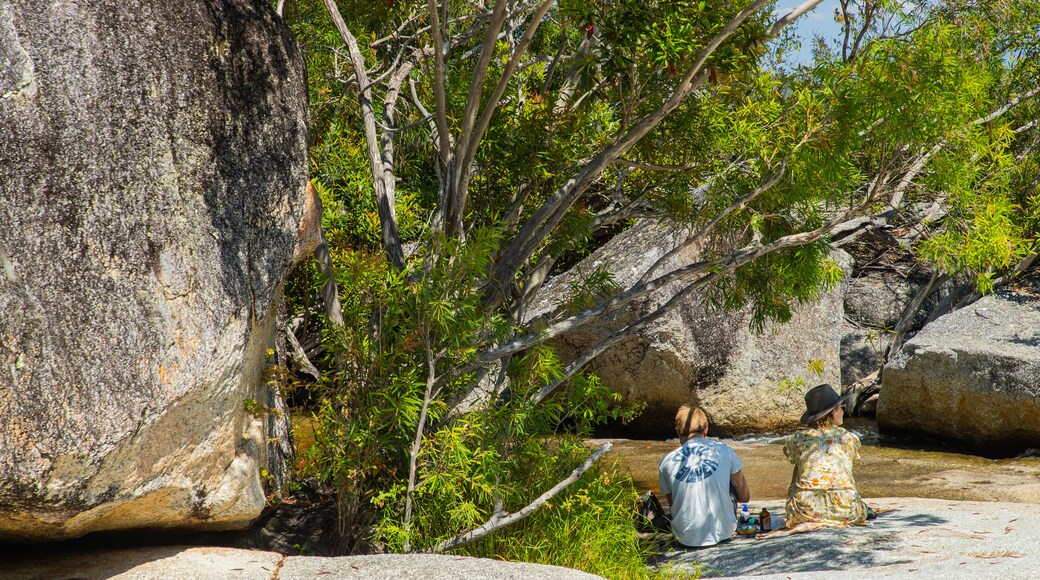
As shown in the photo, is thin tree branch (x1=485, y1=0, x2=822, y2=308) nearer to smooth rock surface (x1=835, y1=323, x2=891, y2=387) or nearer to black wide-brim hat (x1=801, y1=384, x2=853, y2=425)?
black wide-brim hat (x1=801, y1=384, x2=853, y2=425)

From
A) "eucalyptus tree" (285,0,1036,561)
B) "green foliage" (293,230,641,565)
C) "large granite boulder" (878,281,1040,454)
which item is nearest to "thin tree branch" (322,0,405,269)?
"eucalyptus tree" (285,0,1036,561)

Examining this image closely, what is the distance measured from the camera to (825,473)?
582 centimetres

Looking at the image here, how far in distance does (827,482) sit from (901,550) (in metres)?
0.73

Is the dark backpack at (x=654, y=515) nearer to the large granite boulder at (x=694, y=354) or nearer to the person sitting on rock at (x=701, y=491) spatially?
the person sitting on rock at (x=701, y=491)

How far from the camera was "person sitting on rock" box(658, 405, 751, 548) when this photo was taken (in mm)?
5898

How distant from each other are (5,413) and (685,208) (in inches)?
189

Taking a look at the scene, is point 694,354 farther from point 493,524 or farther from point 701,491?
point 493,524

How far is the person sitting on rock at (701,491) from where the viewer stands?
590 centimetres

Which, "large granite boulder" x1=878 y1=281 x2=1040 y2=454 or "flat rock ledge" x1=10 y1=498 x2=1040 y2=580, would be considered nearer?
"flat rock ledge" x1=10 y1=498 x2=1040 y2=580

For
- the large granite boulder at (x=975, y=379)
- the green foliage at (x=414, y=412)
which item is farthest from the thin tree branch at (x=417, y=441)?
the large granite boulder at (x=975, y=379)

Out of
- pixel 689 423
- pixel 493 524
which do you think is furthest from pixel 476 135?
pixel 689 423

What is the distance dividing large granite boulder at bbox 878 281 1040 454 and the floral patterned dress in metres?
4.47

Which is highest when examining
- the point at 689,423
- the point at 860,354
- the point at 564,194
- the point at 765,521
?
the point at 564,194

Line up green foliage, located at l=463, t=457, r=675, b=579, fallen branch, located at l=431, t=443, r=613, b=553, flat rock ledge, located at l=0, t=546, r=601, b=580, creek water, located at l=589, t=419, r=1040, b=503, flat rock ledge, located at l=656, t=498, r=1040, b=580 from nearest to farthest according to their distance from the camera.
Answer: flat rock ledge, located at l=0, t=546, r=601, b=580
flat rock ledge, located at l=656, t=498, r=1040, b=580
fallen branch, located at l=431, t=443, r=613, b=553
green foliage, located at l=463, t=457, r=675, b=579
creek water, located at l=589, t=419, r=1040, b=503
